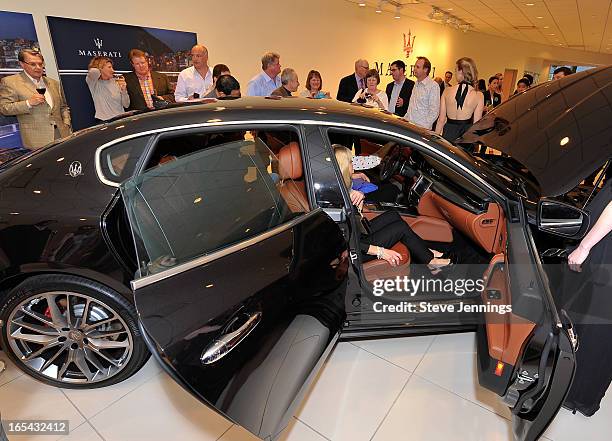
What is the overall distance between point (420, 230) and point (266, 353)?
1.43m

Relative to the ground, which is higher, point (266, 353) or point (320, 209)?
point (320, 209)

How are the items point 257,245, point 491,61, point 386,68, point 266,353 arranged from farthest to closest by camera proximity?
point 491,61 → point 386,68 → point 257,245 → point 266,353

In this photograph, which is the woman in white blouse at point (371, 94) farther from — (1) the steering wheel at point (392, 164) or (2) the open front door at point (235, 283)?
(2) the open front door at point (235, 283)

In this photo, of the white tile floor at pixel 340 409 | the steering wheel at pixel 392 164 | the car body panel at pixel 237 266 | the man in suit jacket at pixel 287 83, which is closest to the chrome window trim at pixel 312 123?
Result: the car body panel at pixel 237 266

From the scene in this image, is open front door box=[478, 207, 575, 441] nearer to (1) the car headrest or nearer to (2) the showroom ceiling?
(1) the car headrest

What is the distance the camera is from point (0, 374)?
179 cm

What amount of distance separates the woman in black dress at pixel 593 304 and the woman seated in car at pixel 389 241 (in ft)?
1.98

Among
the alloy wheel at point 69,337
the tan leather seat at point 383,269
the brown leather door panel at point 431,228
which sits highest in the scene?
the brown leather door panel at point 431,228

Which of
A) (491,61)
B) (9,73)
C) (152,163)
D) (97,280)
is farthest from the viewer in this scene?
(491,61)

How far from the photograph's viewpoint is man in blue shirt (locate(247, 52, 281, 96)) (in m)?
3.98

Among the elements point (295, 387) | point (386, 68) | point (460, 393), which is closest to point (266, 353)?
point (295, 387)

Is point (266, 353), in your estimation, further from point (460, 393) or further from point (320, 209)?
point (460, 393)

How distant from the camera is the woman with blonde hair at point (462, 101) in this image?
4.16m

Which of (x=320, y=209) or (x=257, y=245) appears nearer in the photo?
(x=257, y=245)
